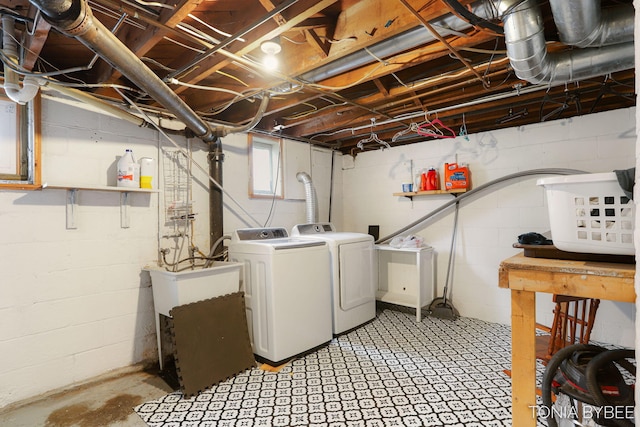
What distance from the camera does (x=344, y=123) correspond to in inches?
127

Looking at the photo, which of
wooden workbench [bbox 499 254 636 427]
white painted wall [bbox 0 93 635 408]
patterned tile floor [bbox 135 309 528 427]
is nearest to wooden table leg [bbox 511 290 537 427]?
wooden workbench [bbox 499 254 636 427]

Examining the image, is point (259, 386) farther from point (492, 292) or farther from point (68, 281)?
point (492, 292)

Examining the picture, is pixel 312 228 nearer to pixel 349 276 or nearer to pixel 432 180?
pixel 349 276

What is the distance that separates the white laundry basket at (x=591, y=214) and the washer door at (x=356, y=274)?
2186 millimetres

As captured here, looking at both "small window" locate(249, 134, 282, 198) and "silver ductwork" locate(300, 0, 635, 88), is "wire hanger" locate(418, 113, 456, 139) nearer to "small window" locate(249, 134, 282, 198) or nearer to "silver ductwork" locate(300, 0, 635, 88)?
"silver ductwork" locate(300, 0, 635, 88)

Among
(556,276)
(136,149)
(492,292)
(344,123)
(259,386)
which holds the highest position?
(344,123)

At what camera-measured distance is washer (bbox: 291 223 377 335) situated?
3.10 m

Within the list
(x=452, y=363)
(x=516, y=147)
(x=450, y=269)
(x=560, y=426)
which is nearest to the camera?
(x=560, y=426)

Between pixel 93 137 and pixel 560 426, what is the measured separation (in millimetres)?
3167

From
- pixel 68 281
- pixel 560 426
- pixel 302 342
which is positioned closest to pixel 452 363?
pixel 302 342

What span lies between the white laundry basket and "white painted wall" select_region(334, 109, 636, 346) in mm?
2358

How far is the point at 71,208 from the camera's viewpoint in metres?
2.29

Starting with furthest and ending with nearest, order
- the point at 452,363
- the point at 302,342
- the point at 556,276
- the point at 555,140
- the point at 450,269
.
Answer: the point at 450,269 → the point at 555,140 → the point at 302,342 → the point at 452,363 → the point at 556,276

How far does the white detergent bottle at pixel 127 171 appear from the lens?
2410mm
